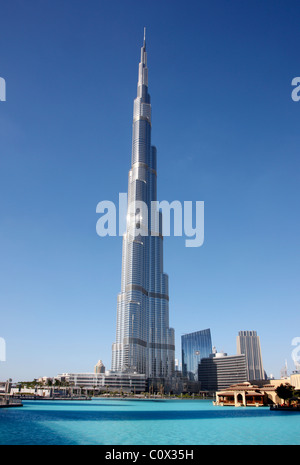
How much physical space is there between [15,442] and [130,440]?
39.6ft

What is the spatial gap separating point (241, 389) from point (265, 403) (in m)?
8.10

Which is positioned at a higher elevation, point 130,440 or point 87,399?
point 130,440

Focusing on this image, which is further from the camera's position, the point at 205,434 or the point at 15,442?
the point at 205,434

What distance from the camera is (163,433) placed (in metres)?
46.2

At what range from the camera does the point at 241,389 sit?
107 metres
